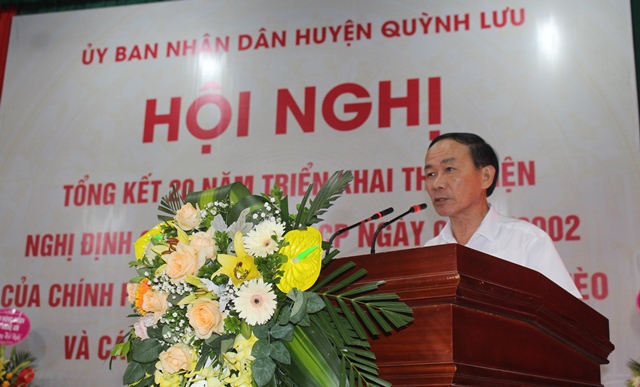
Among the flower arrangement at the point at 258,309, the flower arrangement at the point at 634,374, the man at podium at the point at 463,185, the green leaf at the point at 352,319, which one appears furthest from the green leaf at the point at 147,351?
the flower arrangement at the point at 634,374

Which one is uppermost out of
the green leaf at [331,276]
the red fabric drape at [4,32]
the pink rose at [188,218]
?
the red fabric drape at [4,32]

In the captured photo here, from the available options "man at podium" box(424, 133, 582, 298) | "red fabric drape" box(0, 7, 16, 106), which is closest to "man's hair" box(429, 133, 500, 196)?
"man at podium" box(424, 133, 582, 298)

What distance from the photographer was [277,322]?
132cm

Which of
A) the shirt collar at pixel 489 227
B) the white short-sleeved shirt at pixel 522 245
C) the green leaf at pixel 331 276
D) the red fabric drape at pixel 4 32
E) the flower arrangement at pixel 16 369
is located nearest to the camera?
the green leaf at pixel 331 276

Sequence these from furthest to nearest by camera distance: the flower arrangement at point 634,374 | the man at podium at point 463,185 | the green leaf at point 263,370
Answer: the flower arrangement at point 634,374, the man at podium at point 463,185, the green leaf at point 263,370

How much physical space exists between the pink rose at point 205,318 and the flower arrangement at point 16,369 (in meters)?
3.49

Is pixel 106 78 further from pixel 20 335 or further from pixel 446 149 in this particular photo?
pixel 446 149

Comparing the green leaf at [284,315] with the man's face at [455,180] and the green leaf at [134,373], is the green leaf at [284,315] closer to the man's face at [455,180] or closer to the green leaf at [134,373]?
the green leaf at [134,373]

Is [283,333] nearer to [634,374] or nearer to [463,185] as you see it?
[463,185]

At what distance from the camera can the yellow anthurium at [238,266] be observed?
52.5 inches

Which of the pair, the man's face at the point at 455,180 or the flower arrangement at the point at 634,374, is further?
the flower arrangement at the point at 634,374

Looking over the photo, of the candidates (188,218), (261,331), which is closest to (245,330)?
(261,331)

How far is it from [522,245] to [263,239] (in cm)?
124

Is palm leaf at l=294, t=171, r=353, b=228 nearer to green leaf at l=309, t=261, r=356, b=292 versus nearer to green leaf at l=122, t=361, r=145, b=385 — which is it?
green leaf at l=309, t=261, r=356, b=292
